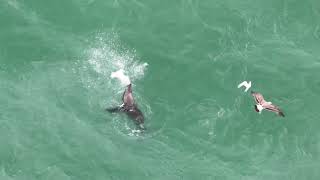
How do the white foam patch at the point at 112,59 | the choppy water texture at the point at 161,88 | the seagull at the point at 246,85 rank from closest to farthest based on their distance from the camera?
the choppy water texture at the point at 161,88
the seagull at the point at 246,85
the white foam patch at the point at 112,59

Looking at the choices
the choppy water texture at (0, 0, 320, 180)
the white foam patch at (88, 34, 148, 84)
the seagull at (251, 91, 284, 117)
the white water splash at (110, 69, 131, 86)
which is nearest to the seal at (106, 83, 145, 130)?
the choppy water texture at (0, 0, 320, 180)

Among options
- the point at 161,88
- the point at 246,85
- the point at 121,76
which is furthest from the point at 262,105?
the point at 121,76

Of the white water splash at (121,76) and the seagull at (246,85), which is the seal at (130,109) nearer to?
the white water splash at (121,76)

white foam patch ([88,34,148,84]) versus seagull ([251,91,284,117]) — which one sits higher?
white foam patch ([88,34,148,84])

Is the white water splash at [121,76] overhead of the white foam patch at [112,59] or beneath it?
beneath

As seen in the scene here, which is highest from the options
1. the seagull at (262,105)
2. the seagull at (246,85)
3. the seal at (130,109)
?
the seagull at (246,85)

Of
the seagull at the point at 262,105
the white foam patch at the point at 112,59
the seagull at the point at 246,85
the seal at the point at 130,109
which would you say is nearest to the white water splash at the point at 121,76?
the white foam patch at the point at 112,59

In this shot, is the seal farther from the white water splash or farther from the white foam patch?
the white foam patch
